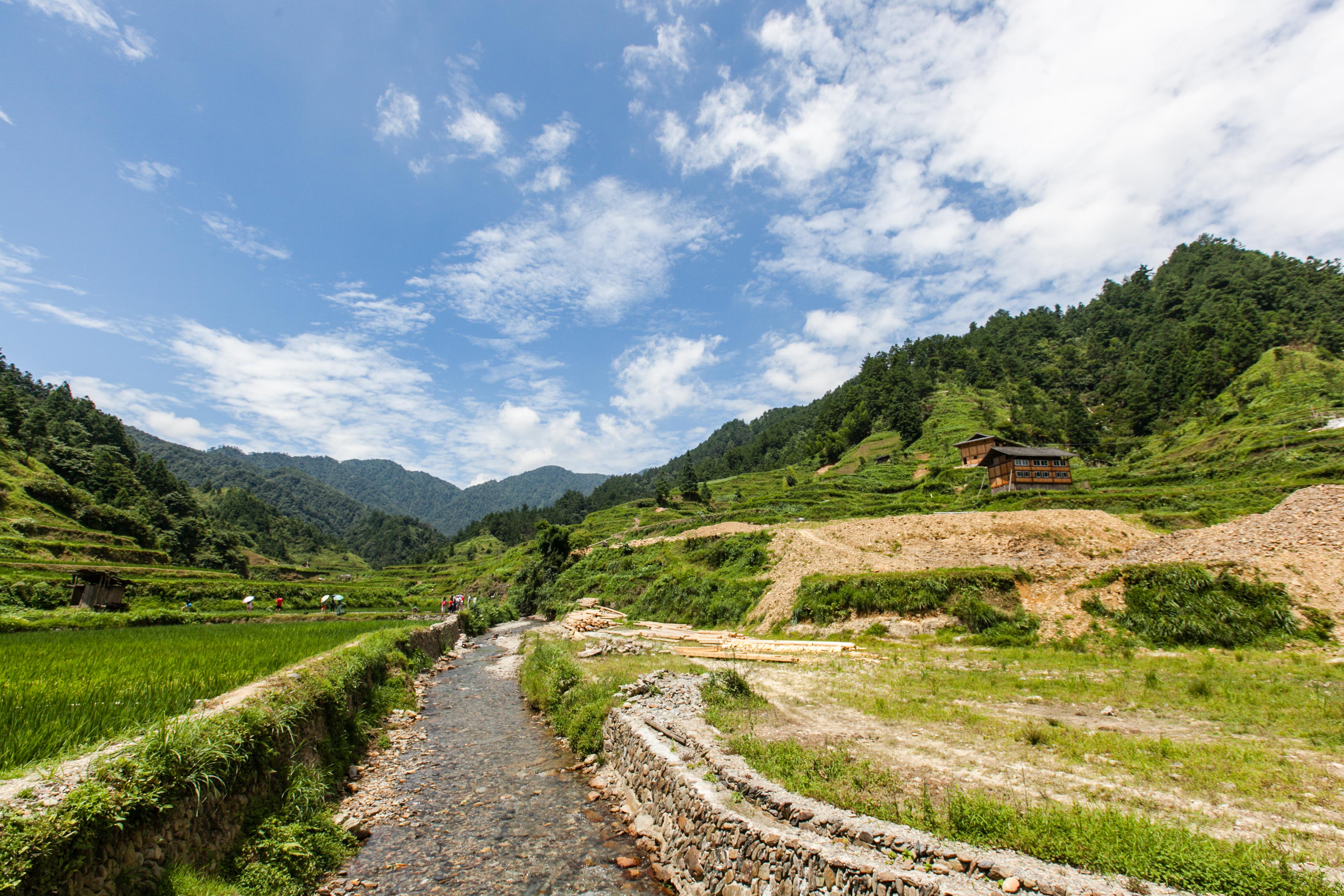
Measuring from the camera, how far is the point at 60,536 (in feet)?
168

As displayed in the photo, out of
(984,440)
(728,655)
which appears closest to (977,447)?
(984,440)

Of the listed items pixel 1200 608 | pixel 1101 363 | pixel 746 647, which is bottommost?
pixel 746 647

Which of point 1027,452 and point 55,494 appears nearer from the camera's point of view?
point 1027,452

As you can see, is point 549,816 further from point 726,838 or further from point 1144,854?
point 1144,854

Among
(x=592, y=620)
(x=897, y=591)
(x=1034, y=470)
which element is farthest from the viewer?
(x=1034, y=470)


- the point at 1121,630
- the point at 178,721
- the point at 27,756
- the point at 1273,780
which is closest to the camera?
the point at 27,756

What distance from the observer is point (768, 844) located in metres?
6.65

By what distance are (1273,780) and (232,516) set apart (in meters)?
191

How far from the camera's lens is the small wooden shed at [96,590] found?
32375 mm

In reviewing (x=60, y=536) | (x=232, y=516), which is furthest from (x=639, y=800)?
(x=232, y=516)

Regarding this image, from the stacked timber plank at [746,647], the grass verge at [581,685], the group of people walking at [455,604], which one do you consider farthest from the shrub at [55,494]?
the stacked timber plank at [746,647]

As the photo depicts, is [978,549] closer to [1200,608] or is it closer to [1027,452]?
[1200,608]

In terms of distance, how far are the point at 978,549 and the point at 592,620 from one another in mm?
23534

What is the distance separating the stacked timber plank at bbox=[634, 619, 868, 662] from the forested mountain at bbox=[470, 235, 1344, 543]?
243 feet
